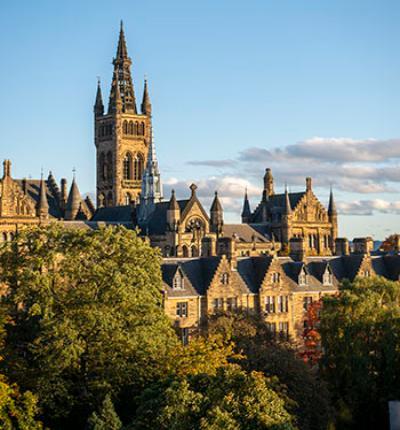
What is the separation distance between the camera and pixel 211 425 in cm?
4003

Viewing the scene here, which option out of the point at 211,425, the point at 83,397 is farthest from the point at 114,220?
the point at 211,425

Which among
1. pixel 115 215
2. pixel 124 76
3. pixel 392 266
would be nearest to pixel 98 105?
pixel 124 76

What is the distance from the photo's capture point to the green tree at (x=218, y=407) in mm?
40750

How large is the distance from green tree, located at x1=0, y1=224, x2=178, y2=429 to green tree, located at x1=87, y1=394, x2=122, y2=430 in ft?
14.4

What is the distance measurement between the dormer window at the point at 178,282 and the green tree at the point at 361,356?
14229 millimetres

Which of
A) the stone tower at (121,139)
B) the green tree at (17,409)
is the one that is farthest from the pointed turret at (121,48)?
the green tree at (17,409)

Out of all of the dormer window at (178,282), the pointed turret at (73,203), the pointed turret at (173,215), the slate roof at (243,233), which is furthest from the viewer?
the pointed turret at (73,203)

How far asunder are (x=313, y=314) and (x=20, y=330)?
32.6 meters

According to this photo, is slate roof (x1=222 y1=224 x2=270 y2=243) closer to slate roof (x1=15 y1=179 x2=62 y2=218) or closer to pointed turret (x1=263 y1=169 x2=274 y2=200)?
pointed turret (x1=263 y1=169 x2=274 y2=200)

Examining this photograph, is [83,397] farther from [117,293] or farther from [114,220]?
[114,220]

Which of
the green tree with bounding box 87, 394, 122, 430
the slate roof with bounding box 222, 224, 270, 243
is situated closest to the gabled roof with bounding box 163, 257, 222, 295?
the green tree with bounding box 87, 394, 122, 430

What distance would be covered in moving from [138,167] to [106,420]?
5760 inches

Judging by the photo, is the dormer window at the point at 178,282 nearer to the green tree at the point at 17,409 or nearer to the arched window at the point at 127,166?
the green tree at the point at 17,409

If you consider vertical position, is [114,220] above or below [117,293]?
above
